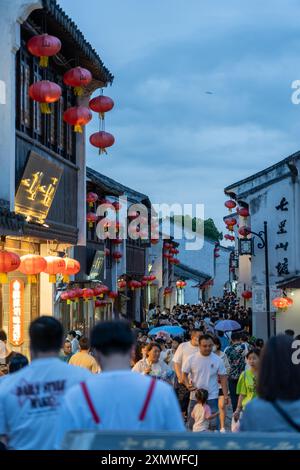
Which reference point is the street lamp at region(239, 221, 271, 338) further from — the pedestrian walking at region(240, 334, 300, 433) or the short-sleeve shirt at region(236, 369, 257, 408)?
the pedestrian walking at region(240, 334, 300, 433)

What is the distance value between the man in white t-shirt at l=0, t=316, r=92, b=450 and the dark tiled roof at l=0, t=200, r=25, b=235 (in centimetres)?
922

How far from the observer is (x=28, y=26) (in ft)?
57.9

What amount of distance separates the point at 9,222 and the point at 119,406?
10.4 metres

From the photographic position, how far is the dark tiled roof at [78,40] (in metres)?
17.6

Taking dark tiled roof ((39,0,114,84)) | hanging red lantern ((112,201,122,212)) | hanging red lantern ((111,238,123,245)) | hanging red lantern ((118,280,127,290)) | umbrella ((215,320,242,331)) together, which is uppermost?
dark tiled roof ((39,0,114,84))

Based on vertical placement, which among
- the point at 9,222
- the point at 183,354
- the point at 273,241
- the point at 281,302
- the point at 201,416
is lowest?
the point at 201,416

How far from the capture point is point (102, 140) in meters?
17.3

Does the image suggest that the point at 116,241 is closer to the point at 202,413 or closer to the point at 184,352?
the point at 184,352

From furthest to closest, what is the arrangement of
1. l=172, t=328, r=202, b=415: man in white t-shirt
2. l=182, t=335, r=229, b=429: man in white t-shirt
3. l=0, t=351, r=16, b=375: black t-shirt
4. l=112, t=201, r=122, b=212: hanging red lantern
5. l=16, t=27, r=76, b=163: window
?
l=112, t=201, r=122, b=212: hanging red lantern < l=16, t=27, r=76, b=163: window < l=172, t=328, r=202, b=415: man in white t-shirt < l=0, t=351, r=16, b=375: black t-shirt < l=182, t=335, r=229, b=429: man in white t-shirt

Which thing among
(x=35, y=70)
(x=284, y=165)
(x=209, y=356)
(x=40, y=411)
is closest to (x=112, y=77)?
(x=35, y=70)

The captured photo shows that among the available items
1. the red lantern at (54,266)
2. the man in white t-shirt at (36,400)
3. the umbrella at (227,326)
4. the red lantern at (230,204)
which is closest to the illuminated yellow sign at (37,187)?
the red lantern at (54,266)

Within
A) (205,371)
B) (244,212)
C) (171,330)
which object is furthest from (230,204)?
(205,371)

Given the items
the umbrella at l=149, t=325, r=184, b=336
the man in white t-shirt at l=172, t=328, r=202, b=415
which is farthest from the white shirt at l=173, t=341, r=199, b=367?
the umbrella at l=149, t=325, r=184, b=336

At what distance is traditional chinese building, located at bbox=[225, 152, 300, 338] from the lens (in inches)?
1158
